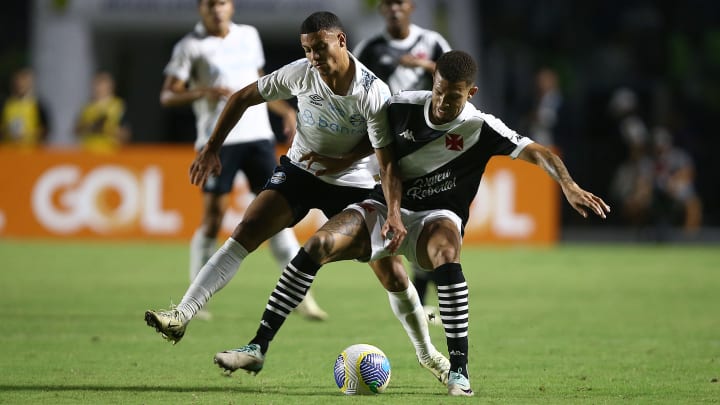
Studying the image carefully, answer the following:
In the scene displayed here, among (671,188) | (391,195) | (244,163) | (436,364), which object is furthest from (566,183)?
(671,188)

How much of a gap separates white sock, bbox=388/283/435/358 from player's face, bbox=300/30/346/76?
134cm

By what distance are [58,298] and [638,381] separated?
19.5 ft

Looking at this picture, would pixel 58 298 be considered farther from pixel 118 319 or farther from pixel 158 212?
pixel 158 212

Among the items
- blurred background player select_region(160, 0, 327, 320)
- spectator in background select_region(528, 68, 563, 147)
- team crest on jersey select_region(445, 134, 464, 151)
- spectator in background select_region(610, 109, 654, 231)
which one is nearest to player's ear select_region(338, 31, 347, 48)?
team crest on jersey select_region(445, 134, 464, 151)

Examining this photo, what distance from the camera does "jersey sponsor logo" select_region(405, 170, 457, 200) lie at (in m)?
6.78

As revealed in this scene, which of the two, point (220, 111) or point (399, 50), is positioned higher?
point (399, 50)

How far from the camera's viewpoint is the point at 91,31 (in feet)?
74.9

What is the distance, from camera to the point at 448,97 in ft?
21.0

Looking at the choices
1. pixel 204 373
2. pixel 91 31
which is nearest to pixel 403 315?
pixel 204 373

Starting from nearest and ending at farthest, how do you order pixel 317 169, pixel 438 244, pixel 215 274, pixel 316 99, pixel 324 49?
pixel 438 244 < pixel 324 49 < pixel 316 99 < pixel 215 274 < pixel 317 169

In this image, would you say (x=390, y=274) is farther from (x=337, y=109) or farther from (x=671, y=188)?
(x=671, y=188)

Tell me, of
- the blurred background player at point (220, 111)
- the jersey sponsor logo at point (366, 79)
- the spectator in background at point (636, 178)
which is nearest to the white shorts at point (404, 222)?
the jersey sponsor logo at point (366, 79)

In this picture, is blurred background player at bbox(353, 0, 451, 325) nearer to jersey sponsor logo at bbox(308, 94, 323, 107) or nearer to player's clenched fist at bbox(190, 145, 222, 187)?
jersey sponsor logo at bbox(308, 94, 323, 107)

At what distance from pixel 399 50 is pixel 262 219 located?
10.3 ft
